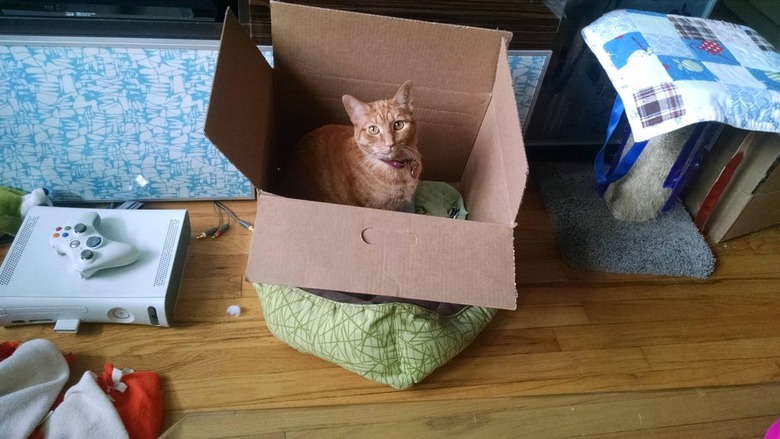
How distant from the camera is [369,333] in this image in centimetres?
108

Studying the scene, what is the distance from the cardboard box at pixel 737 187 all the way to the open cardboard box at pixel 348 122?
799 mm

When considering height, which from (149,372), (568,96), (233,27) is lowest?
(149,372)

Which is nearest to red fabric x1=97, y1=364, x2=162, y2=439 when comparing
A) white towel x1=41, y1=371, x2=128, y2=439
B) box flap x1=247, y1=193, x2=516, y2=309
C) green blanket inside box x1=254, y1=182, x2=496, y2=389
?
white towel x1=41, y1=371, x2=128, y2=439

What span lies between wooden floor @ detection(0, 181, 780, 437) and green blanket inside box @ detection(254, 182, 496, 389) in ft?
0.24

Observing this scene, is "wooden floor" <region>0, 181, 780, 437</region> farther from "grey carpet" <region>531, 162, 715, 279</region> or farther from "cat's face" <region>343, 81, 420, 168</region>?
"cat's face" <region>343, 81, 420, 168</region>

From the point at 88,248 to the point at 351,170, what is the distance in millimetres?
625

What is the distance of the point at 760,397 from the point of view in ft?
4.23

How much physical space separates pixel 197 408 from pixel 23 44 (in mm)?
877

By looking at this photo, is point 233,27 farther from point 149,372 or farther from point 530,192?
point 530,192

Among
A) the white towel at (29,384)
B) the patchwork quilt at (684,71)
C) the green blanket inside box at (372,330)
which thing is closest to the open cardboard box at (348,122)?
the green blanket inside box at (372,330)

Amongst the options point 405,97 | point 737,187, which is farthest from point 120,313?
point 737,187

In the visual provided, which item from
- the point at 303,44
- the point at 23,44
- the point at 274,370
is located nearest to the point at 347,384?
the point at 274,370

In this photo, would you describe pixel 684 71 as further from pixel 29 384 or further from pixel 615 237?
pixel 29 384

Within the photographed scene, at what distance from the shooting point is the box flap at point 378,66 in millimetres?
1114
